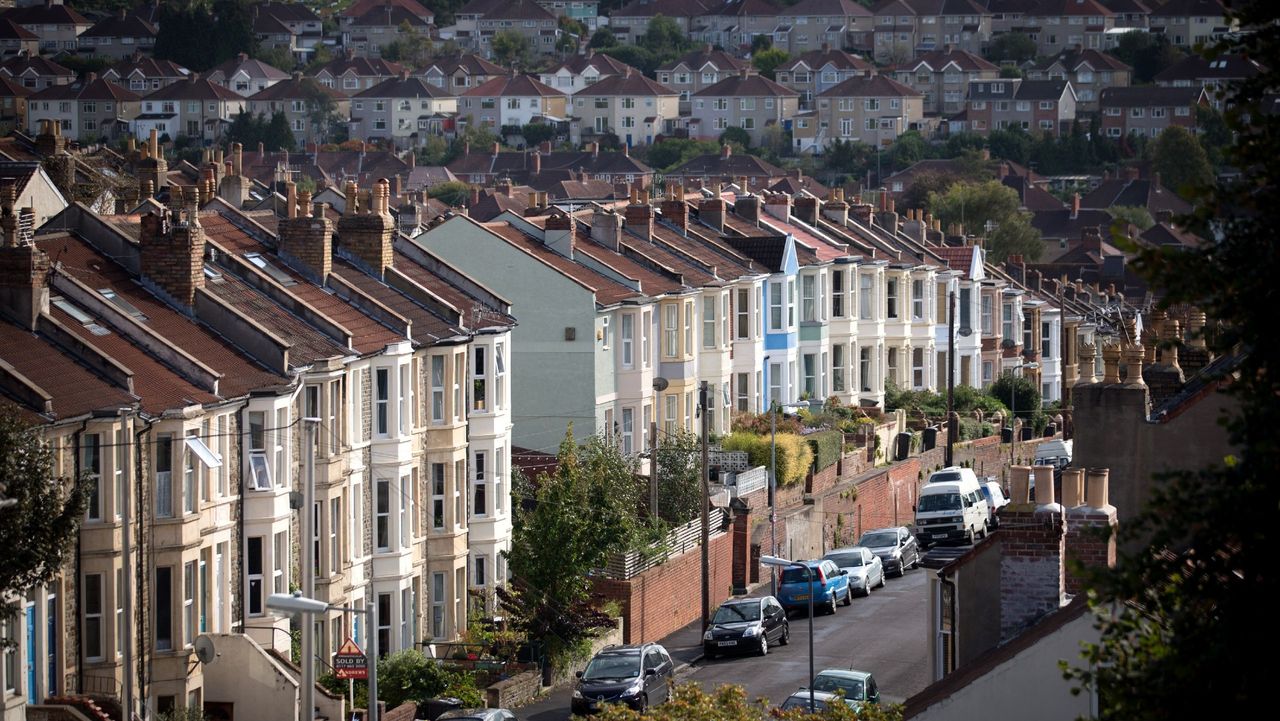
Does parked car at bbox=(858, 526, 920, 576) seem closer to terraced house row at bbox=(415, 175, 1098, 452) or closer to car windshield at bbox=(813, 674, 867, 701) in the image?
terraced house row at bbox=(415, 175, 1098, 452)

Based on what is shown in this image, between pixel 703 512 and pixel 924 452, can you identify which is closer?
pixel 703 512

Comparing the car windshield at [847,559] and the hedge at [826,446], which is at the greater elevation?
the hedge at [826,446]

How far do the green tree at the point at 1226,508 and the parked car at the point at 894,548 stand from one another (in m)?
42.3

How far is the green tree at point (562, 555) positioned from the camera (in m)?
46.0

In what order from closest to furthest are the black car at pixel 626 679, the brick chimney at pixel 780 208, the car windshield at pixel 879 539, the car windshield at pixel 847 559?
1. the black car at pixel 626 679
2. the car windshield at pixel 847 559
3. the car windshield at pixel 879 539
4. the brick chimney at pixel 780 208


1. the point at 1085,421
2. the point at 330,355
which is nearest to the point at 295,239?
the point at 330,355

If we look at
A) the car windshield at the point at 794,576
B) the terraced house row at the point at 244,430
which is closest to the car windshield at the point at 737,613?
the car windshield at the point at 794,576

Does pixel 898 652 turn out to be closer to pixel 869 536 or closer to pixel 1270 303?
pixel 869 536

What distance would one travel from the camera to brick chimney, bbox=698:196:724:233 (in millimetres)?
73500

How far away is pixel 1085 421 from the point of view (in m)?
24.4

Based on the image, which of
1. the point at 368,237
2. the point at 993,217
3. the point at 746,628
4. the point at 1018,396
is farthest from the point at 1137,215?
the point at 368,237

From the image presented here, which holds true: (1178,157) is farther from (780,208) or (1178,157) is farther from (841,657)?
(841,657)

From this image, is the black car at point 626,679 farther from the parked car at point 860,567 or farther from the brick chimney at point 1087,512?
the brick chimney at point 1087,512

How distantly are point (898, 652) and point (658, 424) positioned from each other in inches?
595
